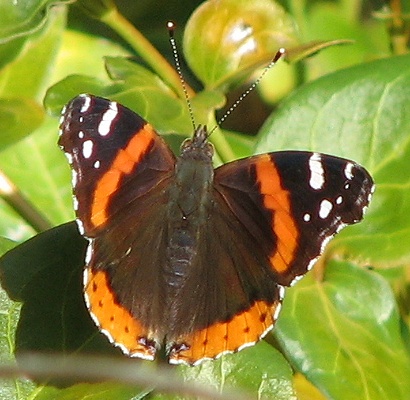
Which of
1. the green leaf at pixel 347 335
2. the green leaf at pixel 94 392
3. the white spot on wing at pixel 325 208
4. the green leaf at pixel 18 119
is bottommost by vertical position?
the green leaf at pixel 347 335

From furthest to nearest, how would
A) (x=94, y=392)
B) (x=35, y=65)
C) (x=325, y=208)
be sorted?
(x=35, y=65) < (x=325, y=208) < (x=94, y=392)

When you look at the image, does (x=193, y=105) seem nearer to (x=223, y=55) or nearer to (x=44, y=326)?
(x=223, y=55)

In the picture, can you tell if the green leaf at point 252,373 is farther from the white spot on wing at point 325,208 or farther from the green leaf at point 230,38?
the green leaf at point 230,38

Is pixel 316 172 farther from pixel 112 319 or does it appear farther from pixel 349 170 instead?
pixel 112 319

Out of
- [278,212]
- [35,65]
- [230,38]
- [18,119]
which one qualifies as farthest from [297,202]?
[35,65]

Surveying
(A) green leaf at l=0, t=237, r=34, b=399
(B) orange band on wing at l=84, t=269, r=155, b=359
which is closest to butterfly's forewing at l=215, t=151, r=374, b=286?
(B) orange band on wing at l=84, t=269, r=155, b=359

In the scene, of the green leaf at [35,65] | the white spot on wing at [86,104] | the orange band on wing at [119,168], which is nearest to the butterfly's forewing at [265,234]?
the orange band on wing at [119,168]

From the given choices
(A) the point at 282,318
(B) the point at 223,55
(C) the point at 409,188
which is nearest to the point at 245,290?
(A) the point at 282,318

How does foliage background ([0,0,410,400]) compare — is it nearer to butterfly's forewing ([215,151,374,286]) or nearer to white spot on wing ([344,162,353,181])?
butterfly's forewing ([215,151,374,286])
